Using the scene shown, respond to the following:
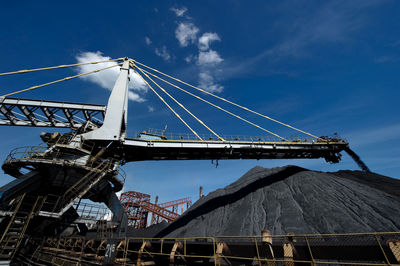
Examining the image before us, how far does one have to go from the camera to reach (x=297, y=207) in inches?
480

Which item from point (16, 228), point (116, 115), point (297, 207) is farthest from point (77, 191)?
point (297, 207)

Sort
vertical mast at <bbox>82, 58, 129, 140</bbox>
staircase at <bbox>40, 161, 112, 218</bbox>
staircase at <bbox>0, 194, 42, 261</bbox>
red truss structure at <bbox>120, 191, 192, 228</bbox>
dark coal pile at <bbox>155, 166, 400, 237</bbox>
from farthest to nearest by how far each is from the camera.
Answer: red truss structure at <bbox>120, 191, 192, 228</bbox>
vertical mast at <bbox>82, 58, 129, 140</bbox>
staircase at <bbox>40, 161, 112, 218</bbox>
dark coal pile at <bbox>155, 166, 400, 237</bbox>
staircase at <bbox>0, 194, 42, 261</bbox>

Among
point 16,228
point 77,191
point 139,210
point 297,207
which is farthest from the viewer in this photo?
point 139,210

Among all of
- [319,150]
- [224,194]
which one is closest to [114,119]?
[224,194]

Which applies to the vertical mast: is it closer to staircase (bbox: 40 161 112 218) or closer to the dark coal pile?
staircase (bbox: 40 161 112 218)

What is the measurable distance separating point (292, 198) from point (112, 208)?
14148 mm

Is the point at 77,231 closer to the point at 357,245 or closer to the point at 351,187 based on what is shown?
the point at 357,245

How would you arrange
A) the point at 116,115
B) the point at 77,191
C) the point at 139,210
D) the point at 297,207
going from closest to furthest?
the point at 77,191 < the point at 297,207 < the point at 116,115 < the point at 139,210

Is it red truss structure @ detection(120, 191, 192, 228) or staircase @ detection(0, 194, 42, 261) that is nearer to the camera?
staircase @ detection(0, 194, 42, 261)

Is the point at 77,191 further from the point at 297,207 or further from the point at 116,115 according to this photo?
the point at 297,207

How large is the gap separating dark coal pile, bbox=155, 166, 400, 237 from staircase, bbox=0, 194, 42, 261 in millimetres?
9192

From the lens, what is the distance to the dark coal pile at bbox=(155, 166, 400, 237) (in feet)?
32.4

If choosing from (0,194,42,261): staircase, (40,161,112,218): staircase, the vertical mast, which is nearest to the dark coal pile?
(40,161,112,218): staircase

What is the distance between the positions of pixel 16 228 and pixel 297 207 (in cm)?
1747
